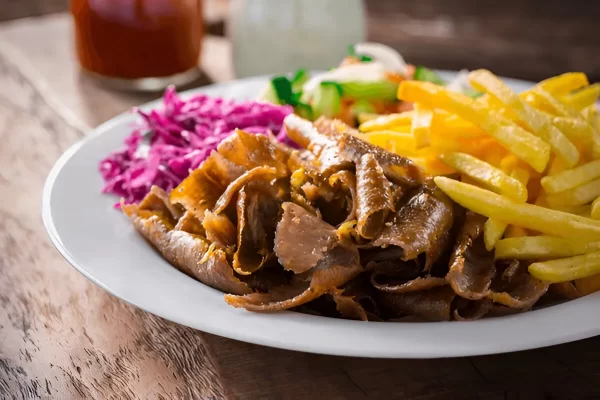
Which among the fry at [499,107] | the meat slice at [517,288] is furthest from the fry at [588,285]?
the fry at [499,107]

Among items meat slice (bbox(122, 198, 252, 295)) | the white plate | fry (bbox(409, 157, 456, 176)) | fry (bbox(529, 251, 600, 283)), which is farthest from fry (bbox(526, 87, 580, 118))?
meat slice (bbox(122, 198, 252, 295))

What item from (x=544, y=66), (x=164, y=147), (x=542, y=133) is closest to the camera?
(x=542, y=133)

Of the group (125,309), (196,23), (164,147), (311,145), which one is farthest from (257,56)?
(125,309)

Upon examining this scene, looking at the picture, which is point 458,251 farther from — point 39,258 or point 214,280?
point 39,258

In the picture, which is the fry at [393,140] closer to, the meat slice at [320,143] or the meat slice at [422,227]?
the meat slice at [320,143]

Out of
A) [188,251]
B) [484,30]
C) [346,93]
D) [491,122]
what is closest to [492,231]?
[491,122]

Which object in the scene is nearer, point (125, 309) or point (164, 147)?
point (125, 309)
